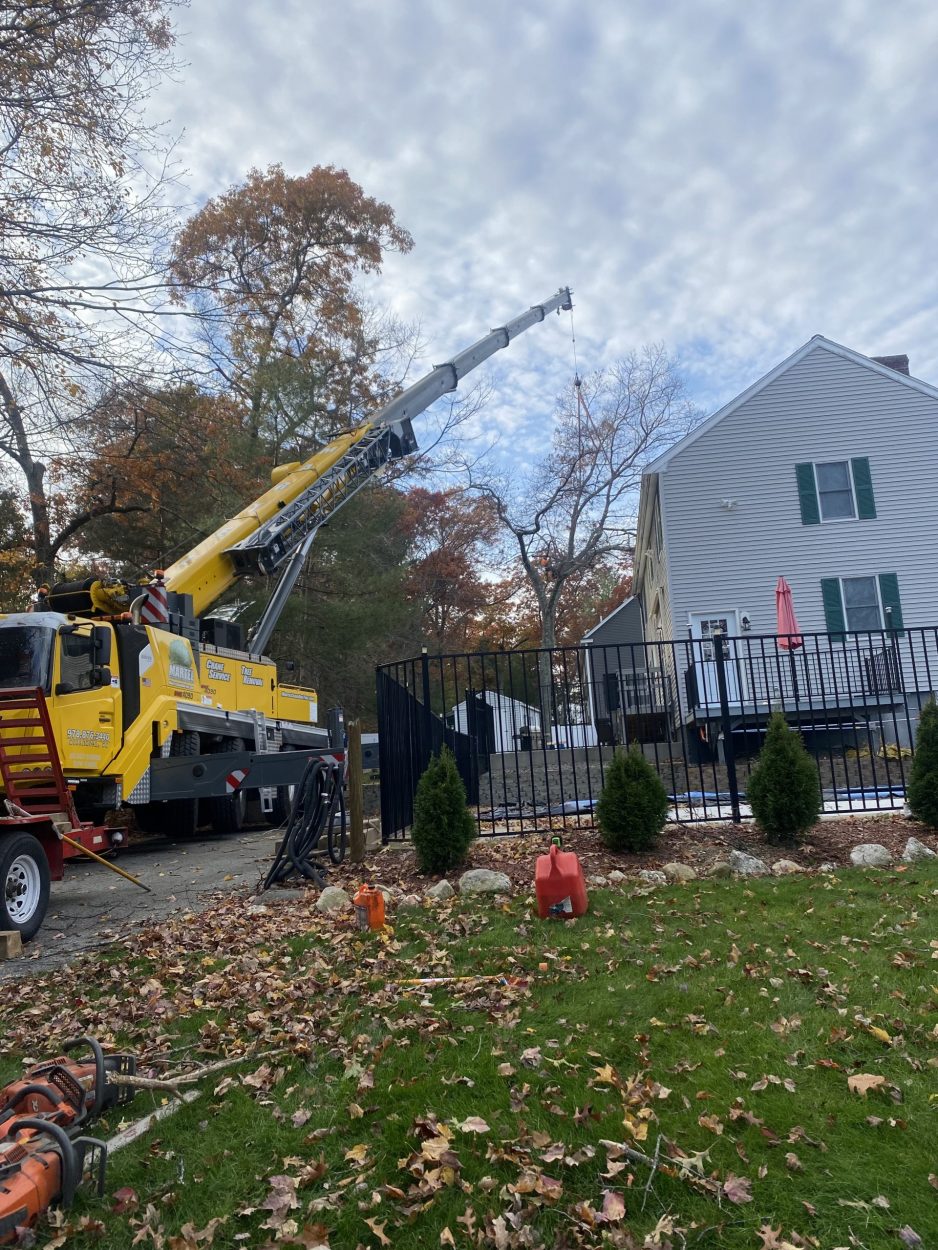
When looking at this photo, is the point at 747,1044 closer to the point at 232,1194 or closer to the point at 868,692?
the point at 232,1194

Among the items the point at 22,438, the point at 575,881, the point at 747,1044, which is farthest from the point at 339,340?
the point at 747,1044

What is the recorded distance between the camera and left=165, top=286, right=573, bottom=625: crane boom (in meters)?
12.4

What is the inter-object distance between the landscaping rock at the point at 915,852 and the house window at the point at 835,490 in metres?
12.9

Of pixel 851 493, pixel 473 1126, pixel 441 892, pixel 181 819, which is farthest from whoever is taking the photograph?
pixel 851 493

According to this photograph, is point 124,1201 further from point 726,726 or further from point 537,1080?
point 726,726

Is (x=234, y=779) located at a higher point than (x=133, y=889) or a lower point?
higher

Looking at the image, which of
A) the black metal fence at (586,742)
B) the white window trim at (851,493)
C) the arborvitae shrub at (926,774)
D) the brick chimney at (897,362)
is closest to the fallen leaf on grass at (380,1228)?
the black metal fence at (586,742)

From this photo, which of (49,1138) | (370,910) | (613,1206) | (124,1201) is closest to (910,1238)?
(613,1206)

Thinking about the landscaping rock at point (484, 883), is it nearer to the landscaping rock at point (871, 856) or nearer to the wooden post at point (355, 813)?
the wooden post at point (355, 813)

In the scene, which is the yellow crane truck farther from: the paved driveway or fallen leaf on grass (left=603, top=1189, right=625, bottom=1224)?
fallen leaf on grass (left=603, top=1189, right=625, bottom=1224)

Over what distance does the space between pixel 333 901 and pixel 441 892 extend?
0.79 meters

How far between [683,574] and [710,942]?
47.5 feet

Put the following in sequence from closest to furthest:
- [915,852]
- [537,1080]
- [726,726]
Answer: [537,1080]
[915,852]
[726,726]

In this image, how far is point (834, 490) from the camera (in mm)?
18500
